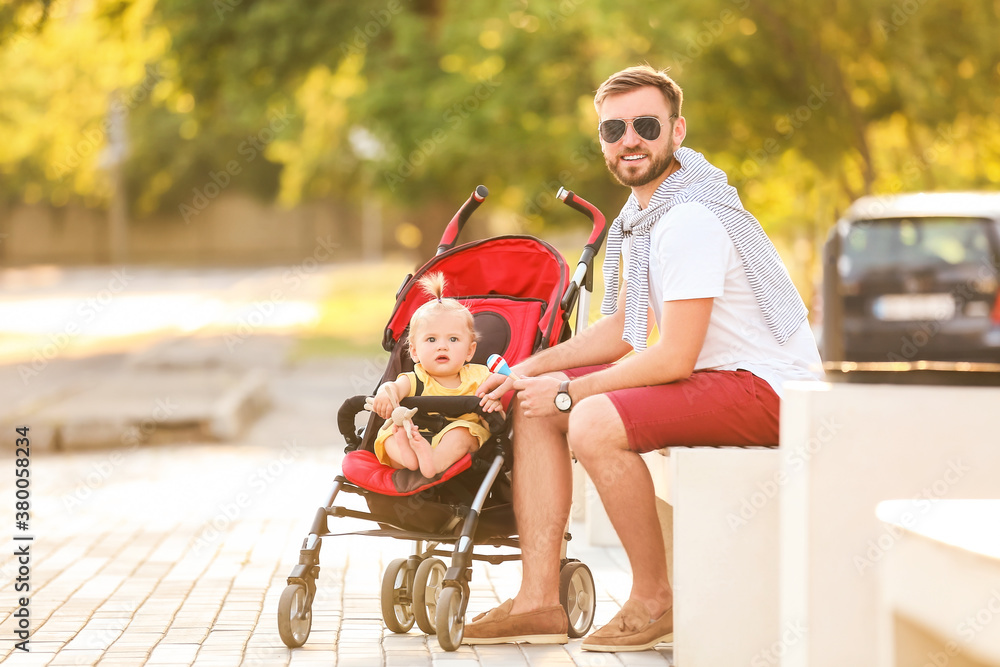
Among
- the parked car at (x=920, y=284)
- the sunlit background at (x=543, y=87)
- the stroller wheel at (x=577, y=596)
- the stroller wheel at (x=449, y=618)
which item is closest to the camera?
the stroller wheel at (x=449, y=618)

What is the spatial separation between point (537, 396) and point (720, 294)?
2.22 feet

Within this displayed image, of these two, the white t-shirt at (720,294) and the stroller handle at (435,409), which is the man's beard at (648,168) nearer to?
the white t-shirt at (720,294)

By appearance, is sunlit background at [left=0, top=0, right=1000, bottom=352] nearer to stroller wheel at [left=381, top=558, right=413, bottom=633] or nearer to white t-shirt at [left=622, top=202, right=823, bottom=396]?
white t-shirt at [left=622, top=202, right=823, bottom=396]

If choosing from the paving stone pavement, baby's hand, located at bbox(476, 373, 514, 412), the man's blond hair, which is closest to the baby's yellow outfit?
baby's hand, located at bbox(476, 373, 514, 412)

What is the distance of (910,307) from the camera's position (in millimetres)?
12156

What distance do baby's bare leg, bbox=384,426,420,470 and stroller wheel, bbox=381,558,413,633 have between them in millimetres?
405

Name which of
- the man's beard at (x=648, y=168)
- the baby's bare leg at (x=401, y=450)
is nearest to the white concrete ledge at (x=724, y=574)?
the baby's bare leg at (x=401, y=450)

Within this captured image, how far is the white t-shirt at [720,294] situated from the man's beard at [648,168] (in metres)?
0.21

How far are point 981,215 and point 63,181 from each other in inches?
2206

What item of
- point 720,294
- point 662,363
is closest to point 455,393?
point 662,363

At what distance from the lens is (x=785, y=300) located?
4387 mm

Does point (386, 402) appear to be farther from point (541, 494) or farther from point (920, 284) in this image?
point (920, 284)

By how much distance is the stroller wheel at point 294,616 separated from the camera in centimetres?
440

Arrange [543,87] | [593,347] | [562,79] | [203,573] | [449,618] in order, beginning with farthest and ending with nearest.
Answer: [562,79] < [543,87] < [203,573] < [593,347] < [449,618]
